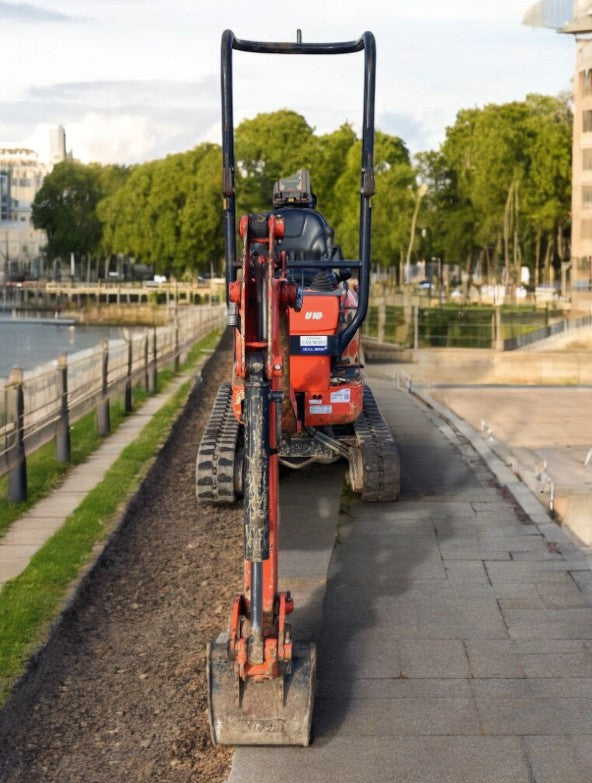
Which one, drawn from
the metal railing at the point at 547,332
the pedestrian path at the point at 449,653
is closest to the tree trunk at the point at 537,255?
the metal railing at the point at 547,332

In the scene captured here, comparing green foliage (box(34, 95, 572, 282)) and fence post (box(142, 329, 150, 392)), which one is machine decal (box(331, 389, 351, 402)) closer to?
fence post (box(142, 329, 150, 392))

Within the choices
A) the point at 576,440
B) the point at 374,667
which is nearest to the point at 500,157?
the point at 576,440

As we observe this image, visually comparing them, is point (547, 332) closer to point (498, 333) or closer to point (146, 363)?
point (498, 333)

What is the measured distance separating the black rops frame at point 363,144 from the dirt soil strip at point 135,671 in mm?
2513

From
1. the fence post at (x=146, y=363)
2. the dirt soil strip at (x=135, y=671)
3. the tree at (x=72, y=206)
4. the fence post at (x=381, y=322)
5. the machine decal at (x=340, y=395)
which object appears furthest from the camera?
the tree at (x=72, y=206)

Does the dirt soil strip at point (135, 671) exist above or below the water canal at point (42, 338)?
above

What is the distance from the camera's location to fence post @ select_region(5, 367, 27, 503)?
1213 centimetres

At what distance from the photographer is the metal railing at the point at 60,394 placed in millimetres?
12227

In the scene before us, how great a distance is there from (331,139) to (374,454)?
8847 centimetres

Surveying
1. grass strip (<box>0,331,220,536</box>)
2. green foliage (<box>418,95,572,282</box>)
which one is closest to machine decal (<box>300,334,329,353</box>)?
grass strip (<box>0,331,220,536</box>)

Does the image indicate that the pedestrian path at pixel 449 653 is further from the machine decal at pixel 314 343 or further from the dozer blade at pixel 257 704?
the machine decal at pixel 314 343

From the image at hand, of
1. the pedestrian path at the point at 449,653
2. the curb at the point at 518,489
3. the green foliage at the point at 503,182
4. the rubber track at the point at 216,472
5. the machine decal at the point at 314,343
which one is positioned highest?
the green foliage at the point at 503,182

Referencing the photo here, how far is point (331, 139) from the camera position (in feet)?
323

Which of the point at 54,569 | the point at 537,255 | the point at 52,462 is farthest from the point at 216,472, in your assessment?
the point at 537,255
